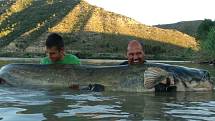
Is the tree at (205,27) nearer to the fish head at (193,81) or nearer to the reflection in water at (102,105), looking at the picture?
the fish head at (193,81)

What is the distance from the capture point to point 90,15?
140m

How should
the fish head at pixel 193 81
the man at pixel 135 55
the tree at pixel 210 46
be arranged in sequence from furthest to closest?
the tree at pixel 210 46 → the man at pixel 135 55 → the fish head at pixel 193 81

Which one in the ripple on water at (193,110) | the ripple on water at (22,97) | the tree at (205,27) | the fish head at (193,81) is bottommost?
the ripple on water at (193,110)

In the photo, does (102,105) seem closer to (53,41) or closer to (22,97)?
(22,97)

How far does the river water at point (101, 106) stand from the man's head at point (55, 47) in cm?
81

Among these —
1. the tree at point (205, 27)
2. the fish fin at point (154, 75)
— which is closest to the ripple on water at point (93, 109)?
the fish fin at point (154, 75)

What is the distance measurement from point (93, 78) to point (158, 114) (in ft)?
11.8

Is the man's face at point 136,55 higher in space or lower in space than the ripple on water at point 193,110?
higher

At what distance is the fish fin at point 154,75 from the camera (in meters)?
10.9

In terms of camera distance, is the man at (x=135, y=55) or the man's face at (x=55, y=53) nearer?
the man's face at (x=55, y=53)

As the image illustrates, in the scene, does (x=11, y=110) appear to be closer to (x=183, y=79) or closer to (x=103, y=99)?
(x=103, y=99)

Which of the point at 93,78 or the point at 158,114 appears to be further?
the point at 93,78

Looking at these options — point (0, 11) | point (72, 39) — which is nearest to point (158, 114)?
point (72, 39)

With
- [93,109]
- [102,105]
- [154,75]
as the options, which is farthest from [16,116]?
[154,75]
